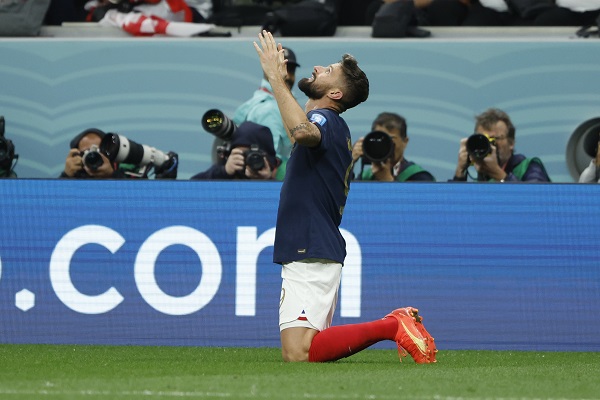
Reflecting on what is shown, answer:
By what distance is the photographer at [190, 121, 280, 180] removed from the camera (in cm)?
982

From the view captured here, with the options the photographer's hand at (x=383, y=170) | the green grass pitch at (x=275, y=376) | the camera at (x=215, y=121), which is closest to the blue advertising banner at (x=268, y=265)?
the green grass pitch at (x=275, y=376)

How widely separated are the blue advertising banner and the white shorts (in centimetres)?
204

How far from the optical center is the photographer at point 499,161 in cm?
989

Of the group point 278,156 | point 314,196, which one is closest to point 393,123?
point 278,156

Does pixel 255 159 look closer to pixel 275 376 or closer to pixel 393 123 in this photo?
pixel 393 123

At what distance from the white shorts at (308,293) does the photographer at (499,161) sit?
10.1 feet

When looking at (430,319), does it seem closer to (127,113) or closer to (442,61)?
(442,61)

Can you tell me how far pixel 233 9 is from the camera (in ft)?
42.8

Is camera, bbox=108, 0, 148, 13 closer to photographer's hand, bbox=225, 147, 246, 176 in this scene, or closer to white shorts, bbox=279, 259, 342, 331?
photographer's hand, bbox=225, 147, 246, 176

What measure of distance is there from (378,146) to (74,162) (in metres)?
2.57

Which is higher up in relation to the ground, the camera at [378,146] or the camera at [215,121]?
the camera at [215,121]

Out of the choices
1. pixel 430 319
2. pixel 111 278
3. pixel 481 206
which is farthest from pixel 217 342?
pixel 481 206

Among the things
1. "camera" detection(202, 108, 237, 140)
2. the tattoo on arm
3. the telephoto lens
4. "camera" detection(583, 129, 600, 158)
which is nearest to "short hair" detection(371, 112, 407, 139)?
"camera" detection(202, 108, 237, 140)

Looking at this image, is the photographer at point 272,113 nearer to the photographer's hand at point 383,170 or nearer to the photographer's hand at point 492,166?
the photographer's hand at point 383,170
